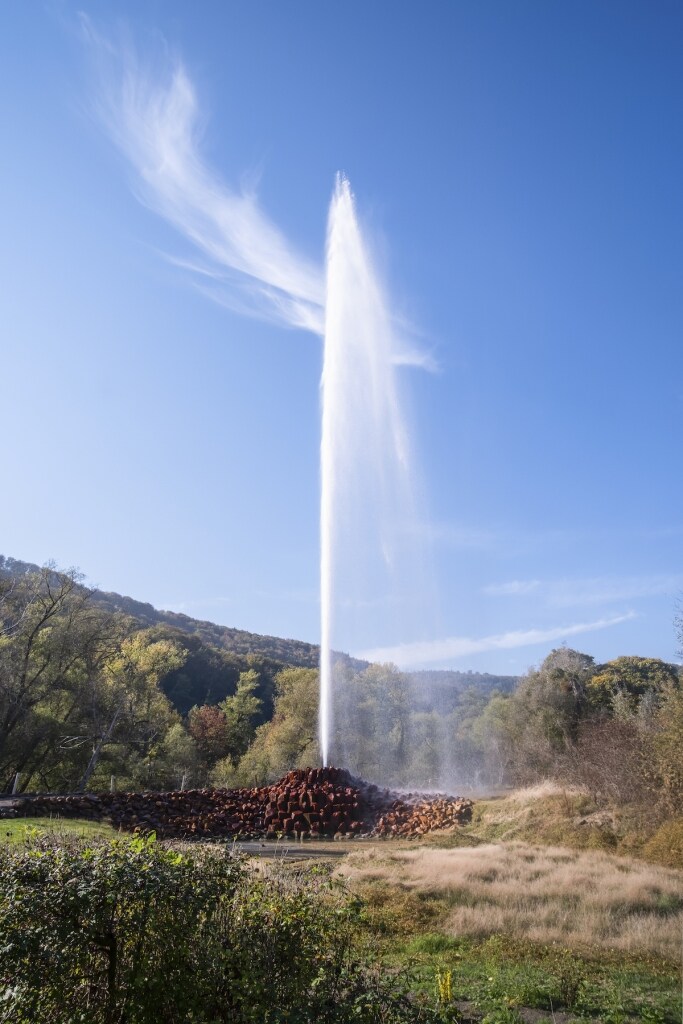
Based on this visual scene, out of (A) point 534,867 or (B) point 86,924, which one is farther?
A: (A) point 534,867

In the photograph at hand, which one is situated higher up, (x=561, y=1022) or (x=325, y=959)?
(x=325, y=959)

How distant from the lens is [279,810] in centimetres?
2453

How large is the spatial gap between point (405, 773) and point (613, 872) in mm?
32941

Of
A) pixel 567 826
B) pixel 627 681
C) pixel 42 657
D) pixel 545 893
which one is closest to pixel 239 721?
pixel 42 657

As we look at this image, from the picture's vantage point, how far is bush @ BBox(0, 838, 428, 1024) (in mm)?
4148

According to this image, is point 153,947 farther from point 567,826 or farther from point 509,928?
point 567,826

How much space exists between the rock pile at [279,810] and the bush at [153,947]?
16978 millimetres

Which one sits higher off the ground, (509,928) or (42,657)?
(42,657)

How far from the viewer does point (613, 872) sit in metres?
13.2

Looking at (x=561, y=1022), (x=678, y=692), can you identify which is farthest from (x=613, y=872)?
(x=678, y=692)

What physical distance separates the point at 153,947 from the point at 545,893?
9307 mm

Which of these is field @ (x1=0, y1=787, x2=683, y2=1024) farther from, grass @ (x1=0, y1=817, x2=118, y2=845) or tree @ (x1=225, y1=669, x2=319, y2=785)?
tree @ (x1=225, y1=669, x2=319, y2=785)

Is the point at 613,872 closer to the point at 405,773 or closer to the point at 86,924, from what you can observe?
the point at 86,924

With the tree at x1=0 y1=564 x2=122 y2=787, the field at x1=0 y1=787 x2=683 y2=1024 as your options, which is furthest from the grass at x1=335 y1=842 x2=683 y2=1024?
the tree at x1=0 y1=564 x2=122 y2=787
